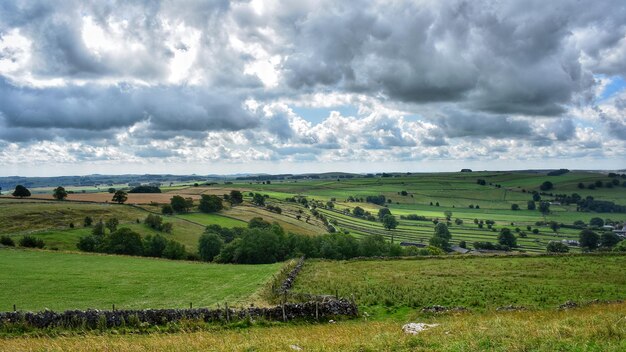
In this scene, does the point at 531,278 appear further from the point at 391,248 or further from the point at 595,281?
the point at 391,248

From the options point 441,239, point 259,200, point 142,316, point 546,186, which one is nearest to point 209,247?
point 142,316

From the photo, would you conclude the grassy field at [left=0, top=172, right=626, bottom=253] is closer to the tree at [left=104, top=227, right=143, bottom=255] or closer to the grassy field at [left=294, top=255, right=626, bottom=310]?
the tree at [left=104, top=227, right=143, bottom=255]

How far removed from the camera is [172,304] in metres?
24.4

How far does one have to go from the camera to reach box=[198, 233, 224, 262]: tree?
6994 centimetres

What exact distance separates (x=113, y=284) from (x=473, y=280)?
28615mm

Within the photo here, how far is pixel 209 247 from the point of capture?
6994 centimetres

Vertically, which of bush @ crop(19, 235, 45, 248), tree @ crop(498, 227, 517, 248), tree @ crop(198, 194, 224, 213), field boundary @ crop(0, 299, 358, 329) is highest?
field boundary @ crop(0, 299, 358, 329)

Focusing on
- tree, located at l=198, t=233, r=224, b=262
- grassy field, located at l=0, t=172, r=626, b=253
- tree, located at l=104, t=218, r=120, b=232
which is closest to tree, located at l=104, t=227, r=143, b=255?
grassy field, located at l=0, t=172, r=626, b=253

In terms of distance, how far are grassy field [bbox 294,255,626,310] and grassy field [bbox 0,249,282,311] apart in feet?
20.2

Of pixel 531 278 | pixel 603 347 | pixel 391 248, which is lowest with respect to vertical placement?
pixel 391 248

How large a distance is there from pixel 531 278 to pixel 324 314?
20.2m

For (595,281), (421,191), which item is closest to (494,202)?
(421,191)

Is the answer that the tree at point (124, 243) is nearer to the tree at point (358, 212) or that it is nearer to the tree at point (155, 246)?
the tree at point (155, 246)

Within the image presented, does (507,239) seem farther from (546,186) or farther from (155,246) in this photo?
(546,186)
